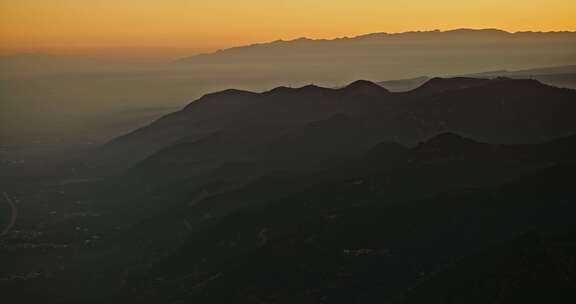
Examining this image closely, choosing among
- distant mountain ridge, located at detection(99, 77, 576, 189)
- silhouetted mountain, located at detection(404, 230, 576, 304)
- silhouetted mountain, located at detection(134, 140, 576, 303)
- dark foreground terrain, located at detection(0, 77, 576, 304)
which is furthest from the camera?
distant mountain ridge, located at detection(99, 77, 576, 189)

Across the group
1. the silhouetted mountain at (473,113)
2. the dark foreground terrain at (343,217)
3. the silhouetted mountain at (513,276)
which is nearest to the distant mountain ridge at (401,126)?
the silhouetted mountain at (473,113)

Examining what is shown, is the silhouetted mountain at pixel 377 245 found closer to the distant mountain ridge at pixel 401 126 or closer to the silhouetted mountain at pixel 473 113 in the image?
the silhouetted mountain at pixel 473 113

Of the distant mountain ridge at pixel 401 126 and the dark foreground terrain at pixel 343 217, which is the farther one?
the distant mountain ridge at pixel 401 126

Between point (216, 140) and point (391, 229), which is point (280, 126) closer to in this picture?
point (216, 140)

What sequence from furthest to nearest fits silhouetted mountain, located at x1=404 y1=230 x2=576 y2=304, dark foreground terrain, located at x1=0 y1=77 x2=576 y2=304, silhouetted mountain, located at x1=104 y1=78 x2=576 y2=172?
silhouetted mountain, located at x1=104 y1=78 x2=576 y2=172 → dark foreground terrain, located at x1=0 y1=77 x2=576 y2=304 → silhouetted mountain, located at x1=404 y1=230 x2=576 y2=304

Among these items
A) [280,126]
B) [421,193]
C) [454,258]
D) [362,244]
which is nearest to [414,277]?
[454,258]

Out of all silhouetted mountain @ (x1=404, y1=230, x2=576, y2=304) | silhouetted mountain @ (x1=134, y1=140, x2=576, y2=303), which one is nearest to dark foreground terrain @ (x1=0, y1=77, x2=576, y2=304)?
silhouetted mountain @ (x1=404, y1=230, x2=576, y2=304)

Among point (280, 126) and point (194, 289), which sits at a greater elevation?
point (280, 126)

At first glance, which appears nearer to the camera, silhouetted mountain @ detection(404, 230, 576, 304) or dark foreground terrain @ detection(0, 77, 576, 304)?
silhouetted mountain @ detection(404, 230, 576, 304)

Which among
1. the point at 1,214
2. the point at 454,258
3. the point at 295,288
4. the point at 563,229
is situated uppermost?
the point at 563,229

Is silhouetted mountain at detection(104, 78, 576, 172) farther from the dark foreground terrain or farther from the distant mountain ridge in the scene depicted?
the dark foreground terrain

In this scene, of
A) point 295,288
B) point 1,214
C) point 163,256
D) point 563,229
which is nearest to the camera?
point 563,229
